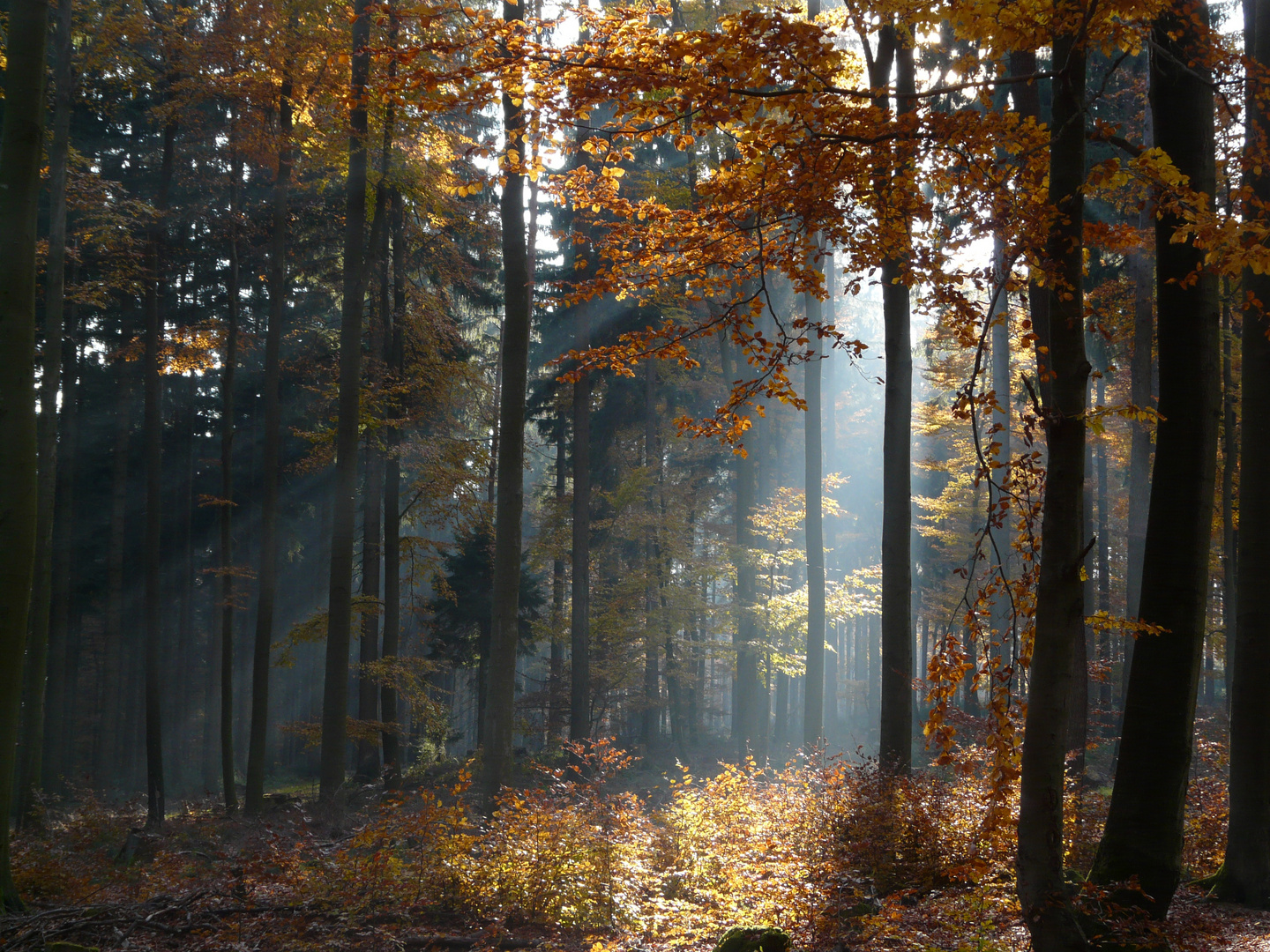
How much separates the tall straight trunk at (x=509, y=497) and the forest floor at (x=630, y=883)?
3.66ft

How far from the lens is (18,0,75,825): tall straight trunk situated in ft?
33.5

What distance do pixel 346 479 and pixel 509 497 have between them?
349 centimetres

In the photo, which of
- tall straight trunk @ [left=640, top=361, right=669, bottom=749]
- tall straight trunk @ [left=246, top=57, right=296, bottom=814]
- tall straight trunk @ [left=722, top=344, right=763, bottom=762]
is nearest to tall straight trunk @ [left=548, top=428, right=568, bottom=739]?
tall straight trunk @ [left=640, top=361, right=669, bottom=749]

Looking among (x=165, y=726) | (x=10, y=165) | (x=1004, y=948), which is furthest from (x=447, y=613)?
(x=1004, y=948)

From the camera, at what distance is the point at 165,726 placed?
1016 inches

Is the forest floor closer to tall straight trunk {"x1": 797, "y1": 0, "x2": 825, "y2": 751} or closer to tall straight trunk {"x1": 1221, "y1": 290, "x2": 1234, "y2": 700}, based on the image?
tall straight trunk {"x1": 1221, "y1": 290, "x2": 1234, "y2": 700}

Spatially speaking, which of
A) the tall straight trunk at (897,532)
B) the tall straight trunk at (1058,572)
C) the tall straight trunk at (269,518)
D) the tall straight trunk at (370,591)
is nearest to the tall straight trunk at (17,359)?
the tall straight trunk at (1058,572)

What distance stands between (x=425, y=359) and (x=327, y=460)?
110 inches

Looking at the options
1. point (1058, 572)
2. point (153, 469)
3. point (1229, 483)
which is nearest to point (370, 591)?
point (153, 469)

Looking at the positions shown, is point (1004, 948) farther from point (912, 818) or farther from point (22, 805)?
point (22, 805)

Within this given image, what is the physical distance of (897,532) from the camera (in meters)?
9.90

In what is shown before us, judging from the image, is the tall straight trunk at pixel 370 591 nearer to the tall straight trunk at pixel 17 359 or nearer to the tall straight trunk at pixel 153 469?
the tall straight trunk at pixel 153 469

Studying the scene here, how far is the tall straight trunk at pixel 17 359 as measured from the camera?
6133 mm

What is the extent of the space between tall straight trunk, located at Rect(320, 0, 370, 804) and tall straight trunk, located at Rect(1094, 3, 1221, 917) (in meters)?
9.76
